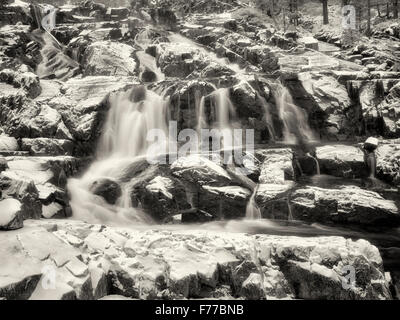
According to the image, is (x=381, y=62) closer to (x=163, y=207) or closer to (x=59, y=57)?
(x=163, y=207)

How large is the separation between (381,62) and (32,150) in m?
21.0

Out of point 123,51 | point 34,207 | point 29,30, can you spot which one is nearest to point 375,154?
point 34,207

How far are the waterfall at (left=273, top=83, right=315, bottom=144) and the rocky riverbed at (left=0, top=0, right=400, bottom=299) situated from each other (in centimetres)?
7

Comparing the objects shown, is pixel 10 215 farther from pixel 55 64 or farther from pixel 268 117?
pixel 55 64

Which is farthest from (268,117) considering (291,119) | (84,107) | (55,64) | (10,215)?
(55,64)

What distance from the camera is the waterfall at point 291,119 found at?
16.8m

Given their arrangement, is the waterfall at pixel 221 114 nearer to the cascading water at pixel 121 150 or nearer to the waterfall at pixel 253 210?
the cascading water at pixel 121 150

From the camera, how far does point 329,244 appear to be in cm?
653

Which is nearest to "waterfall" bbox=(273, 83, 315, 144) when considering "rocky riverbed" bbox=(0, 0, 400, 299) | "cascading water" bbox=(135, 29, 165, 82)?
"rocky riverbed" bbox=(0, 0, 400, 299)

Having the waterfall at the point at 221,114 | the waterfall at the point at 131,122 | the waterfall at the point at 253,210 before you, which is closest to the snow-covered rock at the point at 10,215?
the waterfall at the point at 253,210

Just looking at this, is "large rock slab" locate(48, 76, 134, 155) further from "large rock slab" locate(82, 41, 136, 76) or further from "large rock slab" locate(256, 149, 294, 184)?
"large rock slab" locate(256, 149, 294, 184)

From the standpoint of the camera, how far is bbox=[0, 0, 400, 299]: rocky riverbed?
5988mm
